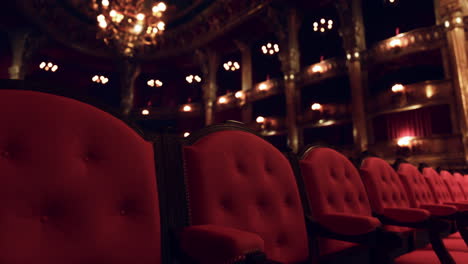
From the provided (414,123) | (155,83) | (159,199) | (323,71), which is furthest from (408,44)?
(155,83)

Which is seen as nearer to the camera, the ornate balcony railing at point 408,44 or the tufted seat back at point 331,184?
the tufted seat back at point 331,184

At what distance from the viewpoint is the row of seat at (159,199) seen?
73 centimetres

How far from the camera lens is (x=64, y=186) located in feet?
2.55

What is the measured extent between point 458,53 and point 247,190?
32.9ft

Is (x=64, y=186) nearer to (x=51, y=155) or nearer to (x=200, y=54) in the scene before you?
(x=51, y=155)

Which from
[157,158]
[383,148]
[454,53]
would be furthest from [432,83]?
[157,158]

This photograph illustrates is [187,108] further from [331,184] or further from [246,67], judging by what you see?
[331,184]

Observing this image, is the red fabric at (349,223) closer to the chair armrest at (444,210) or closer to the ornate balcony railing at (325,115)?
the chair armrest at (444,210)

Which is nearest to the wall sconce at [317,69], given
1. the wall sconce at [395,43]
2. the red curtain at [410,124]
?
the wall sconce at [395,43]

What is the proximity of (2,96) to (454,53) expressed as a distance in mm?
10549

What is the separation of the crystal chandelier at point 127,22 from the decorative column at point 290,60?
540 centimetres

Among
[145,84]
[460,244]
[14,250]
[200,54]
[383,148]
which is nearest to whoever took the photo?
[14,250]

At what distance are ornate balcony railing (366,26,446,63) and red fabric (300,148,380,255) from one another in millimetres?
9393

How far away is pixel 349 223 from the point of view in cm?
119
